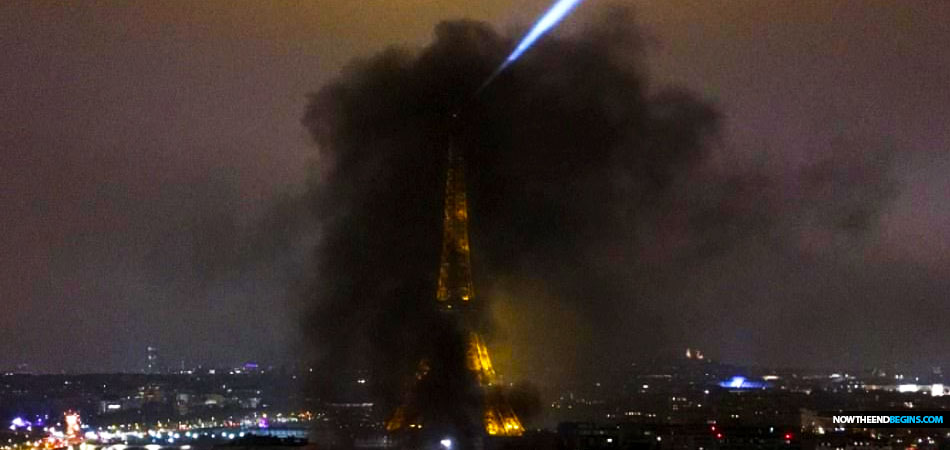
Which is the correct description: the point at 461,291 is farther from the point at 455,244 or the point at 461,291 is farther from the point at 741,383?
the point at 741,383

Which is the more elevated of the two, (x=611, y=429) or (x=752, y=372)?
(x=752, y=372)

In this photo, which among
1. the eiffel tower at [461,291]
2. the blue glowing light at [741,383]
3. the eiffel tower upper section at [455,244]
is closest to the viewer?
the eiffel tower at [461,291]

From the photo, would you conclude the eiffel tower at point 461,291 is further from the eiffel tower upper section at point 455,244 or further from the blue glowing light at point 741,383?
the blue glowing light at point 741,383

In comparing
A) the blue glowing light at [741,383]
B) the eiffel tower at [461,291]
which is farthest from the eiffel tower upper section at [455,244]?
the blue glowing light at [741,383]

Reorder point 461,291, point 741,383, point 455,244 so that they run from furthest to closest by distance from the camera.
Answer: point 741,383
point 455,244
point 461,291

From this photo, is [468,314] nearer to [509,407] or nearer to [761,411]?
[509,407]

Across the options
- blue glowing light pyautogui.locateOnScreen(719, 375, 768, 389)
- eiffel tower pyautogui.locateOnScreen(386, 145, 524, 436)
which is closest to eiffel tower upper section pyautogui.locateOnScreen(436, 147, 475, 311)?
eiffel tower pyautogui.locateOnScreen(386, 145, 524, 436)

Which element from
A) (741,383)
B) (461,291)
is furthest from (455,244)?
(741,383)

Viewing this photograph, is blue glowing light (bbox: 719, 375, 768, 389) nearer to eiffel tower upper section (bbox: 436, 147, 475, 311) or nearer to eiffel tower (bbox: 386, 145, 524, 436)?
eiffel tower (bbox: 386, 145, 524, 436)

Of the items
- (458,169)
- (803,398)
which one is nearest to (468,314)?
(458,169)
